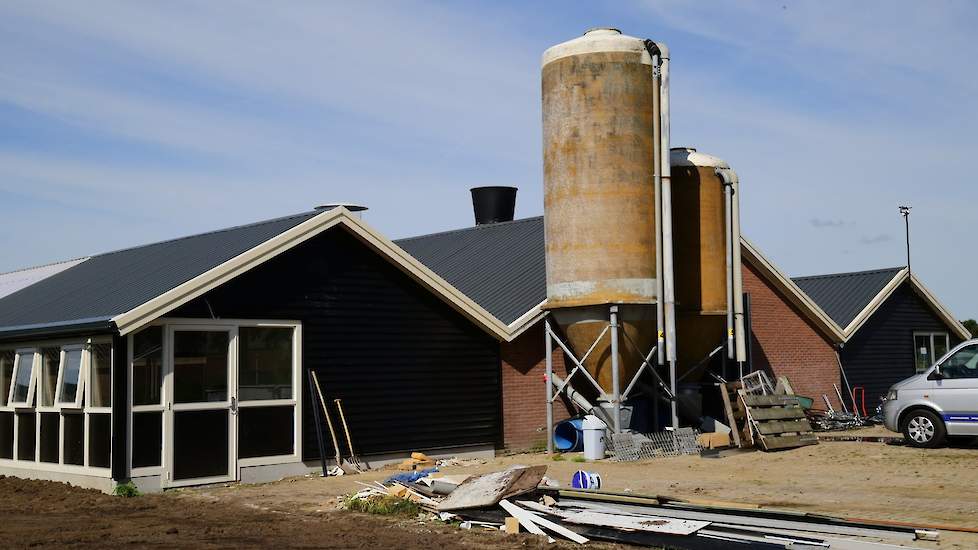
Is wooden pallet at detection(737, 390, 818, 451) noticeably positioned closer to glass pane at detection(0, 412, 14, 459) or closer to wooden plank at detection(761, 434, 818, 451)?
wooden plank at detection(761, 434, 818, 451)

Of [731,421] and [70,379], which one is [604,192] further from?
[70,379]

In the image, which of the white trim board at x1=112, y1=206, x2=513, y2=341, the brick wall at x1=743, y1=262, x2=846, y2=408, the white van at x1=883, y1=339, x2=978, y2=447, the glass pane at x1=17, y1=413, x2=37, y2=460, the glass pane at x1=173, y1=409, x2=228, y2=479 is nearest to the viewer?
the white trim board at x1=112, y1=206, x2=513, y2=341

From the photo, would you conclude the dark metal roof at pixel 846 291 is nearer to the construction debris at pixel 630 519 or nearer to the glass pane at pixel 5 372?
the construction debris at pixel 630 519

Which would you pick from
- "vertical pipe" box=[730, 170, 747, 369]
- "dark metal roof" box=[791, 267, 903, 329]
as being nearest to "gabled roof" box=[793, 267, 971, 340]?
"dark metal roof" box=[791, 267, 903, 329]

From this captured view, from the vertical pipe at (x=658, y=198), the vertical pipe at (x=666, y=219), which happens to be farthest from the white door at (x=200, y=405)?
the vertical pipe at (x=666, y=219)

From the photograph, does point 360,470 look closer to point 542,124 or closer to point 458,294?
point 458,294

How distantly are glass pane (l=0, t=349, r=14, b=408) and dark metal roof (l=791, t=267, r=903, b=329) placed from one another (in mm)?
19875

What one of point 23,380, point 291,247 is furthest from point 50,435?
point 291,247

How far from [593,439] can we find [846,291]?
14.0 meters

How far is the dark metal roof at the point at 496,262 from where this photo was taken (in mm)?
21777

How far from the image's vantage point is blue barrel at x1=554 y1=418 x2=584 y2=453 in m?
20.9

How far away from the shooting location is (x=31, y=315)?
60.5 feet

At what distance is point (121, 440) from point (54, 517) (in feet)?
7.87

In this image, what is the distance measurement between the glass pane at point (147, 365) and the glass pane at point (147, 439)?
0.22m
